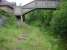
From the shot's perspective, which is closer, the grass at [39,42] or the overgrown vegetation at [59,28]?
the grass at [39,42]

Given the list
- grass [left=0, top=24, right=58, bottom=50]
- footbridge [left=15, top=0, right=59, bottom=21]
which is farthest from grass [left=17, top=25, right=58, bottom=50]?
footbridge [left=15, top=0, right=59, bottom=21]

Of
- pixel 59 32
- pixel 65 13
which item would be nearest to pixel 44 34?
pixel 59 32

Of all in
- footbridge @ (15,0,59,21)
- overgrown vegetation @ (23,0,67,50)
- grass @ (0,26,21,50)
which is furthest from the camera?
footbridge @ (15,0,59,21)

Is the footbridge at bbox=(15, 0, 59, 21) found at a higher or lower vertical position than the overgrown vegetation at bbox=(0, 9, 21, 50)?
higher

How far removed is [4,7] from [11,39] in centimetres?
310

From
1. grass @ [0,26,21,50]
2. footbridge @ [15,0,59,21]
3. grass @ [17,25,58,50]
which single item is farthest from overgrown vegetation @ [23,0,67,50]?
footbridge @ [15,0,59,21]

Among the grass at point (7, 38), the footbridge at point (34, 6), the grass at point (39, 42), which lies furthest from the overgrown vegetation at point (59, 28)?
the footbridge at point (34, 6)

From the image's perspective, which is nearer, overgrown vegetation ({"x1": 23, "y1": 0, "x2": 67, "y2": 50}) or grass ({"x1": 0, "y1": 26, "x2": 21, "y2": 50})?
grass ({"x1": 0, "y1": 26, "x2": 21, "y2": 50})

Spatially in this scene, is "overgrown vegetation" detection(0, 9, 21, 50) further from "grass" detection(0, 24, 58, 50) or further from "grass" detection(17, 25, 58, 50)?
"grass" detection(17, 25, 58, 50)

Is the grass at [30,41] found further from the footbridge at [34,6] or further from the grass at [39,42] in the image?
the footbridge at [34,6]

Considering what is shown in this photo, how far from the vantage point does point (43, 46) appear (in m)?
5.28

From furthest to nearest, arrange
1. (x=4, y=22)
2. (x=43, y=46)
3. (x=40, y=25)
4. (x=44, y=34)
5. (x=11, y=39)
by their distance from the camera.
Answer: (x=40, y=25) → (x=4, y=22) → (x=44, y=34) → (x=11, y=39) → (x=43, y=46)

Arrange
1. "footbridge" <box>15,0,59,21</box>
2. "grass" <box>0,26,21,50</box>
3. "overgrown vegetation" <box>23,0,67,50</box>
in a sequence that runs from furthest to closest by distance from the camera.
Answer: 1. "footbridge" <box>15,0,59,21</box>
2. "overgrown vegetation" <box>23,0,67,50</box>
3. "grass" <box>0,26,21,50</box>

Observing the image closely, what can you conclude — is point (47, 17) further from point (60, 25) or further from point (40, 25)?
point (60, 25)
